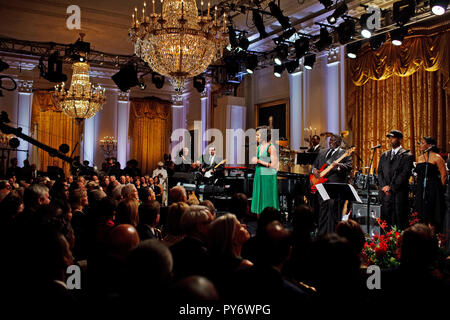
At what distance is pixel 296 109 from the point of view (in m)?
11.2

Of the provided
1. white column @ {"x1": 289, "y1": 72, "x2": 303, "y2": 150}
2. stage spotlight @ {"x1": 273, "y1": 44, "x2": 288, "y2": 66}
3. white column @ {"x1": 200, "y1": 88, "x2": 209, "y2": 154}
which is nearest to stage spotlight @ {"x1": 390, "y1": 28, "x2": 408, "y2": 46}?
stage spotlight @ {"x1": 273, "y1": 44, "x2": 288, "y2": 66}

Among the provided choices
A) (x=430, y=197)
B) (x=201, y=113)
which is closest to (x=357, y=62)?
(x=430, y=197)

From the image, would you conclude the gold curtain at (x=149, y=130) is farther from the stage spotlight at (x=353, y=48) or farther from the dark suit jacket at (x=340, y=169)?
the dark suit jacket at (x=340, y=169)

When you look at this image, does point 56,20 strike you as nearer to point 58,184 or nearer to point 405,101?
point 58,184

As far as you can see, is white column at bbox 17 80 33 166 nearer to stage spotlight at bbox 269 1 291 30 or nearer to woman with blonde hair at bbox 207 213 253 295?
stage spotlight at bbox 269 1 291 30

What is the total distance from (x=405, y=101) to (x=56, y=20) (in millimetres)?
9557

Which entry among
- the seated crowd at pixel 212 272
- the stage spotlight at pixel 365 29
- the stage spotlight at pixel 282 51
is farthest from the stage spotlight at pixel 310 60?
the seated crowd at pixel 212 272

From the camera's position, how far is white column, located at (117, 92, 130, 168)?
15.1 meters

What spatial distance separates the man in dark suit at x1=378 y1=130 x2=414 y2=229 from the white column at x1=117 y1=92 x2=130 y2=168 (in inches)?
441

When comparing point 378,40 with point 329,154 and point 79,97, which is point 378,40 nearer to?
point 329,154

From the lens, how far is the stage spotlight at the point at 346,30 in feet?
25.4

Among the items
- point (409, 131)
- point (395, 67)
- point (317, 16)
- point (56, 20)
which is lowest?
point (409, 131)
